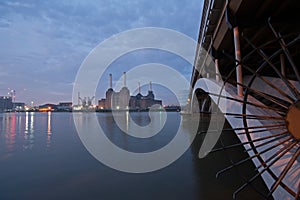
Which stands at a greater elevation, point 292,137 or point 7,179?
point 292,137

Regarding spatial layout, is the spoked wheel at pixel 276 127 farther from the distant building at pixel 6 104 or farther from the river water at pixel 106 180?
the distant building at pixel 6 104

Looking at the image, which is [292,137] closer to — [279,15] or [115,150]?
[279,15]

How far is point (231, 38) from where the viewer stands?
22.4 ft

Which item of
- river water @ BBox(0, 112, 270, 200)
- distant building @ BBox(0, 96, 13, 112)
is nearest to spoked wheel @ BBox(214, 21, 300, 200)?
river water @ BBox(0, 112, 270, 200)

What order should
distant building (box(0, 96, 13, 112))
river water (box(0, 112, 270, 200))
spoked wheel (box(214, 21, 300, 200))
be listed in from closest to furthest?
spoked wheel (box(214, 21, 300, 200))
river water (box(0, 112, 270, 200))
distant building (box(0, 96, 13, 112))

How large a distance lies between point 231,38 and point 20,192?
7398 mm

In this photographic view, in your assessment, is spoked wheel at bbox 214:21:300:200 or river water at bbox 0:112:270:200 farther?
river water at bbox 0:112:270:200

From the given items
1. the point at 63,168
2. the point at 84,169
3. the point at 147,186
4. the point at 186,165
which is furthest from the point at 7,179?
the point at 186,165

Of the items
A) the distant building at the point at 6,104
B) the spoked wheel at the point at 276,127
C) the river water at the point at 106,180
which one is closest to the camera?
the spoked wheel at the point at 276,127

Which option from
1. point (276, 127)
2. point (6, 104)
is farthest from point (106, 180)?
point (6, 104)

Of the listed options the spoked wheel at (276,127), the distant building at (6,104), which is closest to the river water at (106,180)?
A: the spoked wheel at (276,127)

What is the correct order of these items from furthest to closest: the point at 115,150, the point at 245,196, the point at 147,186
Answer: the point at 115,150 → the point at 147,186 → the point at 245,196

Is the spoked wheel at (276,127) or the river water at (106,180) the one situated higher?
the spoked wheel at (276,127)

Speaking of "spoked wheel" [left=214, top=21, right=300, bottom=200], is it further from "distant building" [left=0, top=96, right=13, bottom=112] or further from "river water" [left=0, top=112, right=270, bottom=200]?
"distant building" [left=0, top=96, right=13, bottom=112]
